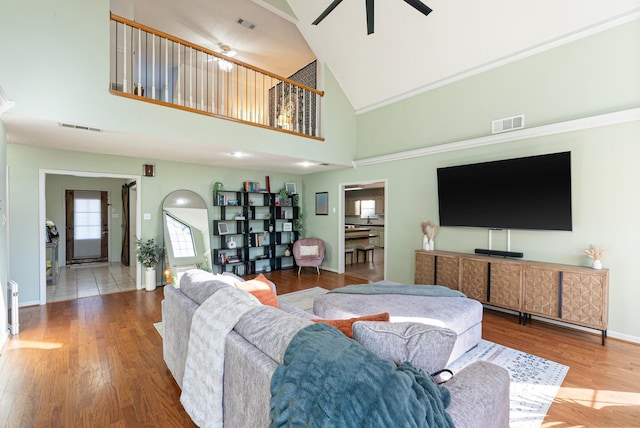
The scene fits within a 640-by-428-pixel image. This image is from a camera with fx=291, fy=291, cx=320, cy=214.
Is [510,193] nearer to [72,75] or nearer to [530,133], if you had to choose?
[530,133]

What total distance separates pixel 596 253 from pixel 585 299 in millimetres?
527

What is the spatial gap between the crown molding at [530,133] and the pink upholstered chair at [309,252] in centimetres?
241

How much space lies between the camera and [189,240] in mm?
5598

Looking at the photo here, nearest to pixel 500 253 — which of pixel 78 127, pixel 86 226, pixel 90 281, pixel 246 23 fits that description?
pixel 78 127

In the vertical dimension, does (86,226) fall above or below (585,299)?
above

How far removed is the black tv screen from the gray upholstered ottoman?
153 centimetres

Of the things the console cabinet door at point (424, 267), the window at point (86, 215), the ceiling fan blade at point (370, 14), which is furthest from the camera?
the window at point (86, 215)

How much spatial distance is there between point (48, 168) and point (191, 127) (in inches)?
94.6

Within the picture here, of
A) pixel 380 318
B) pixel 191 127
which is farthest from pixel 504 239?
pixel 191 127

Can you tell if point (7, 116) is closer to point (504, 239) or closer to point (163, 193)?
point (163, 193)

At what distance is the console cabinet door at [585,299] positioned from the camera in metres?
3.02

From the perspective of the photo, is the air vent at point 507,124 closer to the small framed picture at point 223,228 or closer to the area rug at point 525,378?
the area rug at point 525,378

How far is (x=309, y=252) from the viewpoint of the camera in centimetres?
646

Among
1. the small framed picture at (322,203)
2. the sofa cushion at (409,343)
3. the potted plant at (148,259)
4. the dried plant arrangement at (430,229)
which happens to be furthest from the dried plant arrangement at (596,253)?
the potted plant at (148,259)
